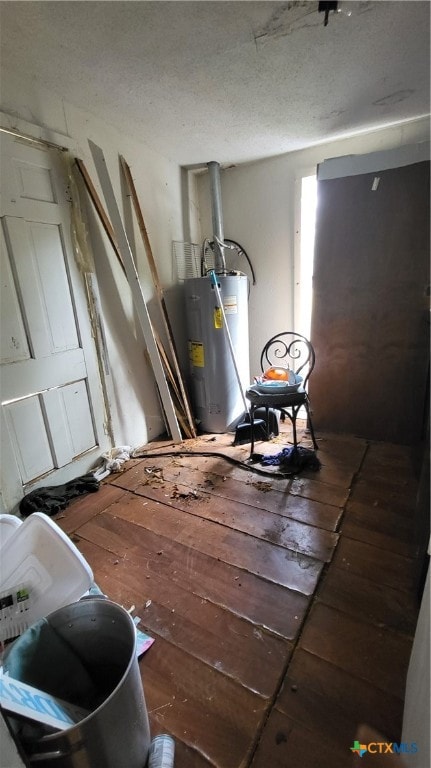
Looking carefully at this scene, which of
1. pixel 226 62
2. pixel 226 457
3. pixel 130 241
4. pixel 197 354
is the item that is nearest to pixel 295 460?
pixel 226 457

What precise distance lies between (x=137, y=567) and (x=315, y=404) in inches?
73.4

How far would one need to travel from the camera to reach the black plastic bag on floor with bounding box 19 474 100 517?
1855mm

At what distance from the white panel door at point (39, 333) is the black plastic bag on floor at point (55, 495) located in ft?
0.16

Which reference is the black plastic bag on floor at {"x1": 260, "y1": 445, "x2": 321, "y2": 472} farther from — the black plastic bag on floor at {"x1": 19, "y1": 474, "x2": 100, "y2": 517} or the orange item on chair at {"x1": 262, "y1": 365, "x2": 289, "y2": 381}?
the black plastic bag on floor at {"x1": 19, "y1": 474, "x2": 100, "y2": 517}

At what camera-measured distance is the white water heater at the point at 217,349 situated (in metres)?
2.67

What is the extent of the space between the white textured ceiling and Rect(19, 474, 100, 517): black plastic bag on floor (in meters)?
2.22

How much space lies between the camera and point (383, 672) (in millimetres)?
A: 1056

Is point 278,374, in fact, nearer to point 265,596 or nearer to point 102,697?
point 265,596

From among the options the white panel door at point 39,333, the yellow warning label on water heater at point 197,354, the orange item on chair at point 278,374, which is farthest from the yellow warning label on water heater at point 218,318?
the white panel door at point 39,333

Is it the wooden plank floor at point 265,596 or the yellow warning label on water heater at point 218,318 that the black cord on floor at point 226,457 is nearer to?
the wooden plank floor at point 265,596

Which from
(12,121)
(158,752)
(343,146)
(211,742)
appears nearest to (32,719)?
(158,752)

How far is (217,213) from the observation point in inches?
115

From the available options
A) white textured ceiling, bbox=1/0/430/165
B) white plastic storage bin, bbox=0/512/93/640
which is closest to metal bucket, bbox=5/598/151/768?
white plastic storage bin, bbox=0/512/93/640

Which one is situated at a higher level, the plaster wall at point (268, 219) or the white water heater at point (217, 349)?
the plaster wall at point (268, 219)
